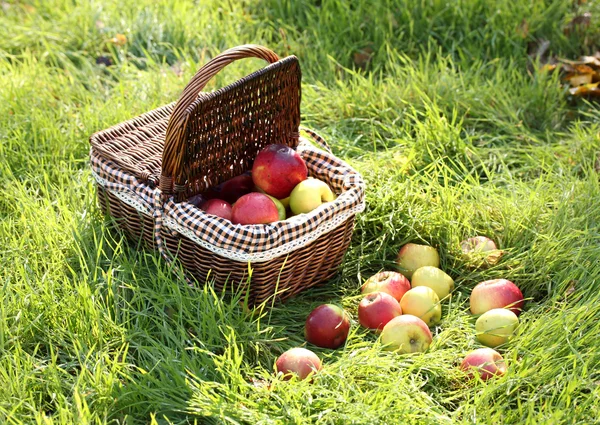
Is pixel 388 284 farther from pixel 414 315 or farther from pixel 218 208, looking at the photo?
pixel 218 208

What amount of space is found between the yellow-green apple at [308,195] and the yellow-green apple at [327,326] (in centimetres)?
39

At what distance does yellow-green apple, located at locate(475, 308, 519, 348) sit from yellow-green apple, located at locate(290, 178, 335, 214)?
0.72 meters

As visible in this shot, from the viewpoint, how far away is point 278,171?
285 centimetres

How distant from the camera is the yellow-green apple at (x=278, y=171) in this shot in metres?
2.85

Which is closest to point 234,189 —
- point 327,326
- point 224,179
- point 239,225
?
point 224,179

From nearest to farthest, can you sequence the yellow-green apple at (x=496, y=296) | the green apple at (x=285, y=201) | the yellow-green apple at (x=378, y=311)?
the yellow-green apple at (x=378, y=311)
the yellow-green apple at (x=496, y=296)
the green apple at (x=285, y=201)

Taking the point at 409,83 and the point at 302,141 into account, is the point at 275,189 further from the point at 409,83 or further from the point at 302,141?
the point at 409,83

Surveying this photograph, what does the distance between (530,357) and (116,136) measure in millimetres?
1781

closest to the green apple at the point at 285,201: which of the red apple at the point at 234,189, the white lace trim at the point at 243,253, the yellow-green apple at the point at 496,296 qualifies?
the red apple at the point at 234,189

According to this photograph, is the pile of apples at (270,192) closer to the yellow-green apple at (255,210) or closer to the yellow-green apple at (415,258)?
the yellow-green apple at (255,210)

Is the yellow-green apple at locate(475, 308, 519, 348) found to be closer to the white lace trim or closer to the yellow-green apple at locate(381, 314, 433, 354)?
the yellow-green apple at locate(381, 314, 433, 354)

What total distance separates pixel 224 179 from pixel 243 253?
1.72 ft

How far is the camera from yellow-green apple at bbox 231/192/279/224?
8.77 feet

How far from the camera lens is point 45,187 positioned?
10.9 feet
